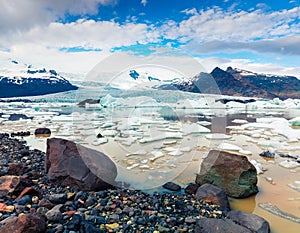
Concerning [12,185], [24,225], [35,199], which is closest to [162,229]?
[24,225]

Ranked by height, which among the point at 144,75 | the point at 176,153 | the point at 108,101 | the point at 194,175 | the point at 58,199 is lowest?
the point at 194,175

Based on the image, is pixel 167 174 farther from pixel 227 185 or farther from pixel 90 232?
pixel 90 232

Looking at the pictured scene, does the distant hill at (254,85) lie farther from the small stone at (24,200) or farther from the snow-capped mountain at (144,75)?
the small stone at (24,200)

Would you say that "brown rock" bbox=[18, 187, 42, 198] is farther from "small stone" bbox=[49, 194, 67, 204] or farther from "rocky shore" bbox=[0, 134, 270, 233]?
"small stone" bbox=[49, 194, 67, 204]

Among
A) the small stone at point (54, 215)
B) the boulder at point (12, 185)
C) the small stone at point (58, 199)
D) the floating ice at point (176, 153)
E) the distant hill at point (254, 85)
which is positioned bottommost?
the floating ice at point (176, 153)

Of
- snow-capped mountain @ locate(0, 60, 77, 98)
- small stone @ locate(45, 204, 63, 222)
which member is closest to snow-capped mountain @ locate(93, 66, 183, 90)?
small stone @ locate(45, 204, 63, 222)

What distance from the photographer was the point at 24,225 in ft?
6.21

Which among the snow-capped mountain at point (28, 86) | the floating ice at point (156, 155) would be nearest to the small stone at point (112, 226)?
the floating ice at point (156, 155)

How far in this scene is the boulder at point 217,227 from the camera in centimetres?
223

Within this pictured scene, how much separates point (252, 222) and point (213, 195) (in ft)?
2.26

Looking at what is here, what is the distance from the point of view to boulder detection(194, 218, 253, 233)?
87.7 inches

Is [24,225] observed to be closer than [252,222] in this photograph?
Yes

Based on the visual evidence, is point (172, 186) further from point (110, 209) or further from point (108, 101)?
point (108, 101)

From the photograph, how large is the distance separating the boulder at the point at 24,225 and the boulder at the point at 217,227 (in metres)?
1.39
